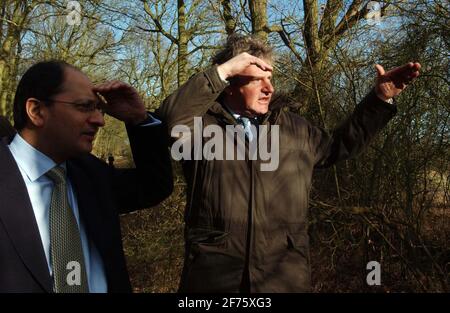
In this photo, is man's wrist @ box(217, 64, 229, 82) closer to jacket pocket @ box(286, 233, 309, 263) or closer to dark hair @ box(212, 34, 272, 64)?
dark hair @ box(212, 34, 272, 64)

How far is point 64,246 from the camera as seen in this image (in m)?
1.79

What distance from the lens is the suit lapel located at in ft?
5.44

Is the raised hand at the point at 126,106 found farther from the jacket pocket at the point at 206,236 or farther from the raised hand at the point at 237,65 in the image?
the jacket pocket at the point at 206,236

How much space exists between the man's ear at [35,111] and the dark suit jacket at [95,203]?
0.50ft

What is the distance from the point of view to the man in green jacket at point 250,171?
2.25m

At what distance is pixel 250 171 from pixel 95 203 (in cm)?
78

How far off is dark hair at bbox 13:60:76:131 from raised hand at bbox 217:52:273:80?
85 cm

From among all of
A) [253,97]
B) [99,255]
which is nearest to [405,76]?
[253,97]

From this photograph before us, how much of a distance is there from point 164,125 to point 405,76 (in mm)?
1326

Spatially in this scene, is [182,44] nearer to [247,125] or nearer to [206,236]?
[247,125]

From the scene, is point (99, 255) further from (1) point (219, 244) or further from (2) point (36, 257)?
(1) point (219, 244)

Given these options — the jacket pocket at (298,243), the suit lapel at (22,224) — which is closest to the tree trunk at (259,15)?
the jacket pocket at (298,243)

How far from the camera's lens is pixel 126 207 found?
228cm

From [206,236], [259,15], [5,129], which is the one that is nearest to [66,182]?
[206,236]
